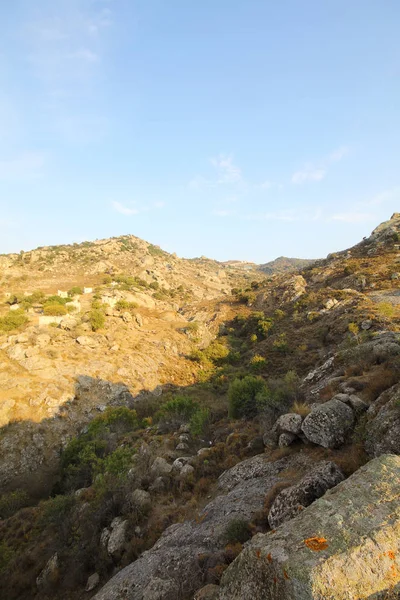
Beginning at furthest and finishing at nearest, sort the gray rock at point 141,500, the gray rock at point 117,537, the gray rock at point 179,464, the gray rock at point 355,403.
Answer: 1. the gray rock at point 179,464
2. the gray rock at point 141,500
3. the gray rock at point 117,537
4. the gray rock at point 355,403

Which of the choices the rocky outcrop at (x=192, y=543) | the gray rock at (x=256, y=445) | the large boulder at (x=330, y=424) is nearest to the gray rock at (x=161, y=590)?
the rocky outcrop at (x=192, y=543)

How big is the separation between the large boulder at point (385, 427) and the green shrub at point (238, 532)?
11.3 feet

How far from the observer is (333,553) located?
3451 millimetres

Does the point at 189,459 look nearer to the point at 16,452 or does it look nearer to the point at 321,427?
the point at 321,427

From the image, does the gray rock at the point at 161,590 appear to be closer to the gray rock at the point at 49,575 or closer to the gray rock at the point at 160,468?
the gray rock at the point at 49,575

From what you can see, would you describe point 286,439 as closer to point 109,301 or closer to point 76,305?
point 109,301

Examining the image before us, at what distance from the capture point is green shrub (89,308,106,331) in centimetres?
3291

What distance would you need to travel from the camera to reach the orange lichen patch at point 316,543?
3.55 m

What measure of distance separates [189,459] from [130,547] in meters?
4.30

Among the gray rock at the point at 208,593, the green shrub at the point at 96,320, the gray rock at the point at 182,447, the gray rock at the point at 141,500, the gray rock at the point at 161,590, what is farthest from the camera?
the green shrub at the point at 96,320

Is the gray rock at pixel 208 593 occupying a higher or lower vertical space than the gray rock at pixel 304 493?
lower

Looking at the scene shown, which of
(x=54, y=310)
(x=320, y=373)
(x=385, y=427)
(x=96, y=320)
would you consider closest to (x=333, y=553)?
(x=385, y=427)

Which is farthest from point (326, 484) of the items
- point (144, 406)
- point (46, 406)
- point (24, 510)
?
point (46, 406)

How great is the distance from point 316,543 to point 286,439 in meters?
5.98
